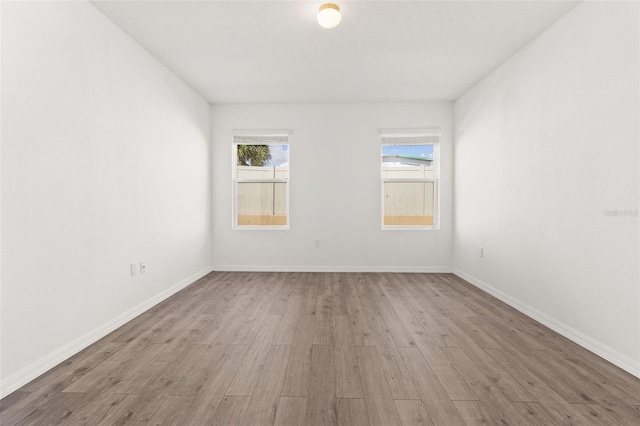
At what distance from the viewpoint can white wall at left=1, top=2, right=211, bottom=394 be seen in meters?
1.83

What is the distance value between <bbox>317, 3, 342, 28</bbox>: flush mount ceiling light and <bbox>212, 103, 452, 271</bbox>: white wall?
235 cm

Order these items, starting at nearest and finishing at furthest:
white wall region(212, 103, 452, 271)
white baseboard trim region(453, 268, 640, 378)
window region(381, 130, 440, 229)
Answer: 1. white baseboard trim region(453, 268, 640, 378)
2. white wall region(212, 103, 452, 271)
3. window region(381, 130, 440, 229)

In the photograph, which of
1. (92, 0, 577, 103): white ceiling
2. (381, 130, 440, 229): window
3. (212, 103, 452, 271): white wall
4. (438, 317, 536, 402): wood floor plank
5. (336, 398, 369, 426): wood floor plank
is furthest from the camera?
(381, 130, 440, 229): window

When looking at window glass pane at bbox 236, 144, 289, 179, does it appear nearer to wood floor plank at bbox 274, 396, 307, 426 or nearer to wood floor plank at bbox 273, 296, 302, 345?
wood floor plank at bbox 273, 296, 302, 345

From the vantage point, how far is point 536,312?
9.47 ft

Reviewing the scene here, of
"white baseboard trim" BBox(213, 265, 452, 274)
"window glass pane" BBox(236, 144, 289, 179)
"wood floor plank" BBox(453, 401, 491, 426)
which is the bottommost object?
"wood floor plank" BBox(453, 401, 491, 426)

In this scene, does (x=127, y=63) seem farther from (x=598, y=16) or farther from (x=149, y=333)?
(x=598, y=16)

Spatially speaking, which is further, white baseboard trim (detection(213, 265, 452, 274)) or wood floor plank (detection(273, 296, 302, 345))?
white baseboard trim (detection(213, 265, 452, 274))

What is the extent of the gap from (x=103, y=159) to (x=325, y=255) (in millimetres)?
3211

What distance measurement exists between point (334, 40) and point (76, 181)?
2.53 meters

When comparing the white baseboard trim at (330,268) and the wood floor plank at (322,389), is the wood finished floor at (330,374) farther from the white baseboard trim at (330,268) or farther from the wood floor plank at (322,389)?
the white baseboard trim at (330,268)

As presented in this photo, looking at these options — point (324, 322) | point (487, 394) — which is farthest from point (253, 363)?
point (487, 394)

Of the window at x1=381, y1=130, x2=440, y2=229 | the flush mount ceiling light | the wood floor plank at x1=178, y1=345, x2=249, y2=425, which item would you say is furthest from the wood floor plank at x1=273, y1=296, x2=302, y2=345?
the flush mount ceiling light

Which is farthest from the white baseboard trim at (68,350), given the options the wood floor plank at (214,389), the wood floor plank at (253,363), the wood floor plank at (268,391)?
the wood floor plank at (268,391)
